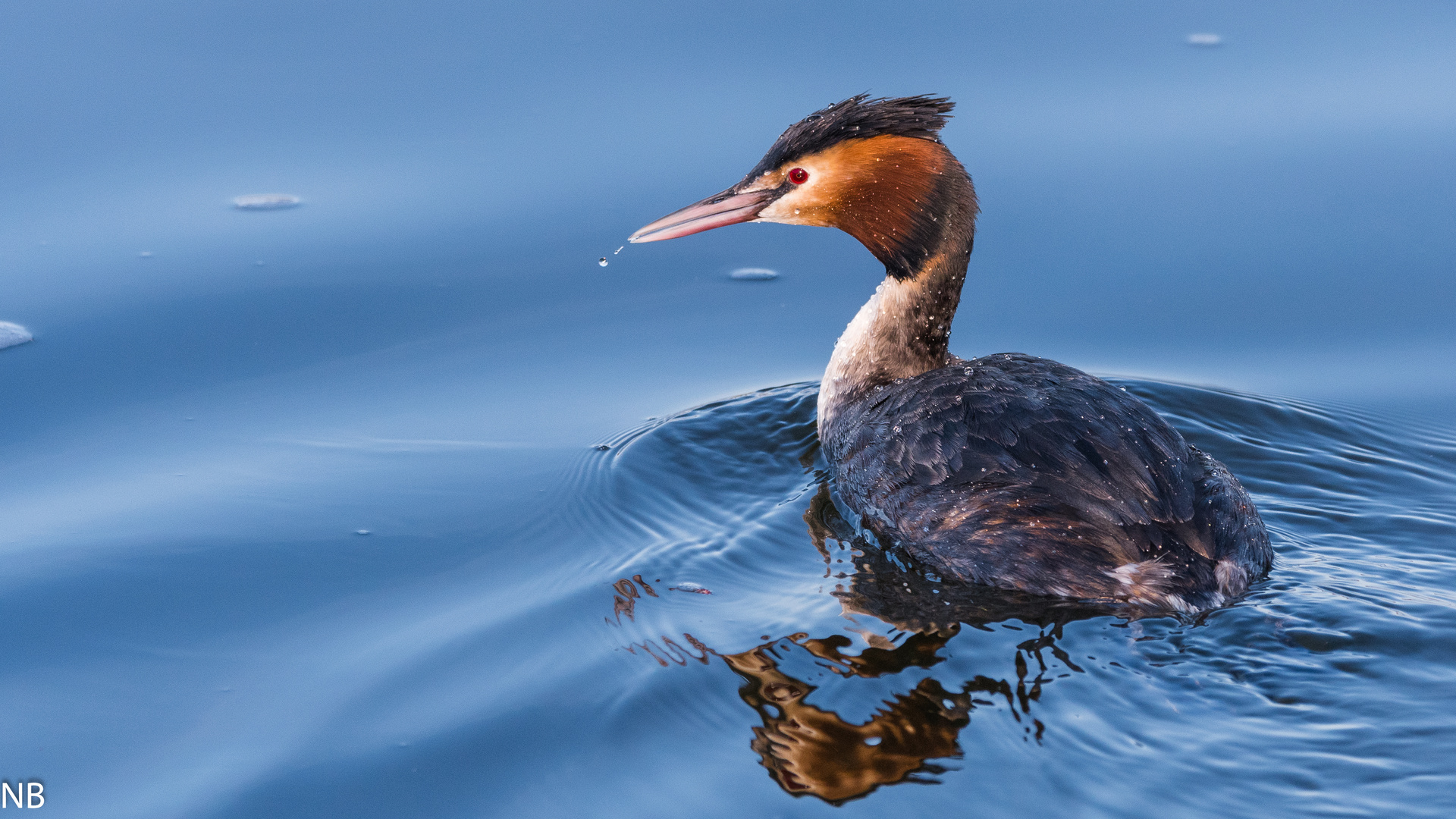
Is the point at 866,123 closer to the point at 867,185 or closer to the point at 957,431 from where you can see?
the point at 867,185

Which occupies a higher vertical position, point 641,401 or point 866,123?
point 866,123

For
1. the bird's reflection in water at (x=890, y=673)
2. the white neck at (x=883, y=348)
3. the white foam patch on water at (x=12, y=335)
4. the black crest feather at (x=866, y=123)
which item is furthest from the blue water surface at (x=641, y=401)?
the black crest feather at (x=866, y=123)

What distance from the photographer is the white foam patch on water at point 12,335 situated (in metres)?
7.91

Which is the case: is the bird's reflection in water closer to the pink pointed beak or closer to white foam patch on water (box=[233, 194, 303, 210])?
the pink pointed beak

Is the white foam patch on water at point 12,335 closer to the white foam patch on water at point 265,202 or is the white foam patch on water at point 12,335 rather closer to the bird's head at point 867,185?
the white foam patch on water at point 265,202

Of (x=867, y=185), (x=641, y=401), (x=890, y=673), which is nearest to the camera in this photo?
(x=890, y=673)

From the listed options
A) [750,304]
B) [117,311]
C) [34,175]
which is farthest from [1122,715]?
[34,175]

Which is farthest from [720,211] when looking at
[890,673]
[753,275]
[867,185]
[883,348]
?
[890,673]

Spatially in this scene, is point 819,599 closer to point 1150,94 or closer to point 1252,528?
point 1252,528

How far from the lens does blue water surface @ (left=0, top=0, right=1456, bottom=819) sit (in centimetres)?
521

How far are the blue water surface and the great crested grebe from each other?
228 mm

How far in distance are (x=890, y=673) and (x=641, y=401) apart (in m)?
2.76

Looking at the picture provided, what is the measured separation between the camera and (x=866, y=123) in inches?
284

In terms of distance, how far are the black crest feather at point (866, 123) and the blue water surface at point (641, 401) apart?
1.41 metres
